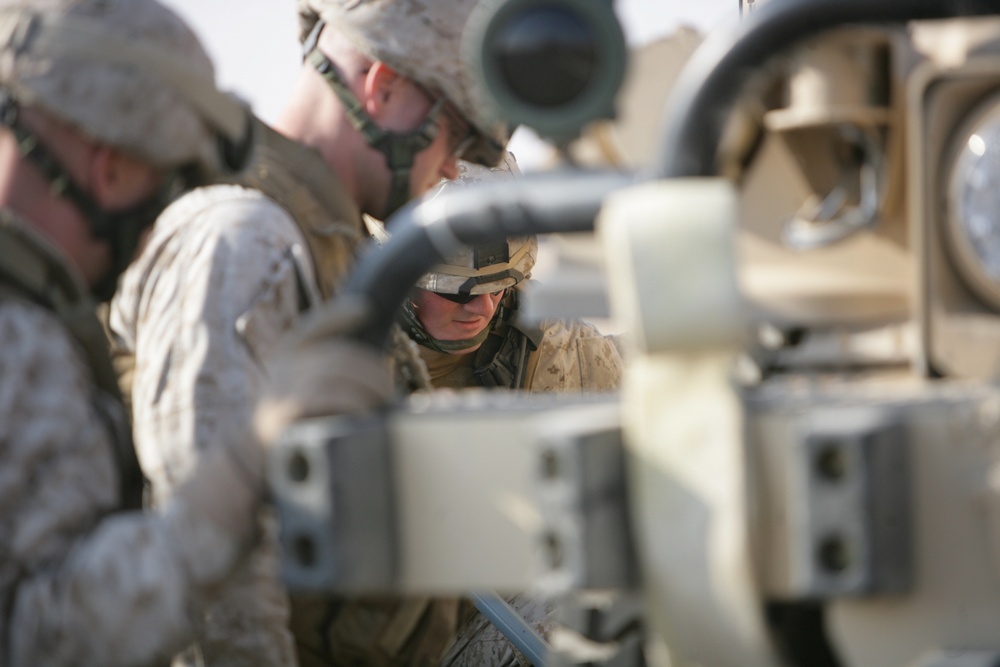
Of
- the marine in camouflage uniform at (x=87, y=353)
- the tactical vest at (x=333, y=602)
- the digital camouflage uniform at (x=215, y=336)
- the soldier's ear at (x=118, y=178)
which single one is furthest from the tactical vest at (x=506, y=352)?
the soldier's ear at (x=118, y=178)

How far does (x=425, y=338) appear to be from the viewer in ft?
16.8

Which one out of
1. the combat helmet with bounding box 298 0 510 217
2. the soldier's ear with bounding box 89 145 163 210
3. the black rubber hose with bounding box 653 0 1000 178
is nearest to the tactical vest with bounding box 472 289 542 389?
the combat helmet with bounding box 298 0 510 217

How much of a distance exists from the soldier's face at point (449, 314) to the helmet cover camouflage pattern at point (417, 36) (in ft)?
4.76

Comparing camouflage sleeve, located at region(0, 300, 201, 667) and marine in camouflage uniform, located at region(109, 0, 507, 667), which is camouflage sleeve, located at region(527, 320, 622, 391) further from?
camouflage sleeve, located at region(0, 300, 201, 667)

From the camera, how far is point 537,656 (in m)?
4.02

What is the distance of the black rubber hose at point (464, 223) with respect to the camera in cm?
179

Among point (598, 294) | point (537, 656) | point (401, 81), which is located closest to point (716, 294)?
point (598, 294)

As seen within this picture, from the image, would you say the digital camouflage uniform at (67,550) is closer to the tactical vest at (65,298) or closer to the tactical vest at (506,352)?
the tactical vest at (65,298)

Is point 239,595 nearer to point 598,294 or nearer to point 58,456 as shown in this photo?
point 58,456

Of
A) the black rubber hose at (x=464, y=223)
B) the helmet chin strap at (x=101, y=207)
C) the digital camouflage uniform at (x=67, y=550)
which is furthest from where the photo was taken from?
the helmet chin strap at (x=101, y=207)

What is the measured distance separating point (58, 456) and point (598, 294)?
952 mm

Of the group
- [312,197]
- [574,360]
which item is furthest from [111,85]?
[574,360]

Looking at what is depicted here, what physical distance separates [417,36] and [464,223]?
1.79 meters

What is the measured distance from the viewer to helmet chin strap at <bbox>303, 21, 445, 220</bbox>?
3559 mm
